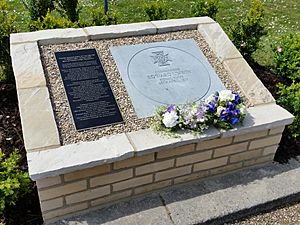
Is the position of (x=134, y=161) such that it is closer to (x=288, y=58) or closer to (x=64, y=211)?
(x=64, y=211)

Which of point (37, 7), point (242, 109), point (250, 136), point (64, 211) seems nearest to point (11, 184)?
point (64, 211)

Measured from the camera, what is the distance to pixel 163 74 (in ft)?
13.2

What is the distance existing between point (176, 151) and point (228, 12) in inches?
212

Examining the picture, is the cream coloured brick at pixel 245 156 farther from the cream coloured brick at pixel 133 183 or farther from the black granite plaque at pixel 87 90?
the black granite plaque at pixel 87 90

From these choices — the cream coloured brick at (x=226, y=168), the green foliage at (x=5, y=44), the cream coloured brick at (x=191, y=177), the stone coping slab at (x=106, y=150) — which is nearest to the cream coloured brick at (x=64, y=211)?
the stone coping slab at (x=106, y=150)

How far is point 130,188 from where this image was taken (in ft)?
11.8

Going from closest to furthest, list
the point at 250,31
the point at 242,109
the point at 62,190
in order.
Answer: the point at 62,190 < the point at 242,109 < the point at 250,31

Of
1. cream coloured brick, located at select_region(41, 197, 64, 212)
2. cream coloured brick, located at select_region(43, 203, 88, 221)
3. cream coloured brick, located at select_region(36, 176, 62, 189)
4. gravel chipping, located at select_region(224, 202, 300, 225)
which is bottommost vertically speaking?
gravel chipping, located at select_region(224, 202, 300, 225)

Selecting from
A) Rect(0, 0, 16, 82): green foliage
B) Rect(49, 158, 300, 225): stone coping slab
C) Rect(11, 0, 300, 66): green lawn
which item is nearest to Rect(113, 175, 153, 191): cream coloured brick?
Rect(49, 158, 300, 225): stone coping slab

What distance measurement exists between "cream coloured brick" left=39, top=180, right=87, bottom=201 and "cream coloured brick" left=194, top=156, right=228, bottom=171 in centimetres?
110

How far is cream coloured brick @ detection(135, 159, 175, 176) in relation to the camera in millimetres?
3508

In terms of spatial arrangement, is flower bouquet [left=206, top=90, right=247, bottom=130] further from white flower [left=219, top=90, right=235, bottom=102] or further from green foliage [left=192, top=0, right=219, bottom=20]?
green foliage [left=192, top=0, right=219, bottom=20]

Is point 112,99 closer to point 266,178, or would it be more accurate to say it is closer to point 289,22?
point 266,178

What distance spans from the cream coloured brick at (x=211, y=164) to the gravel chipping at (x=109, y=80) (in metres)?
0.64
